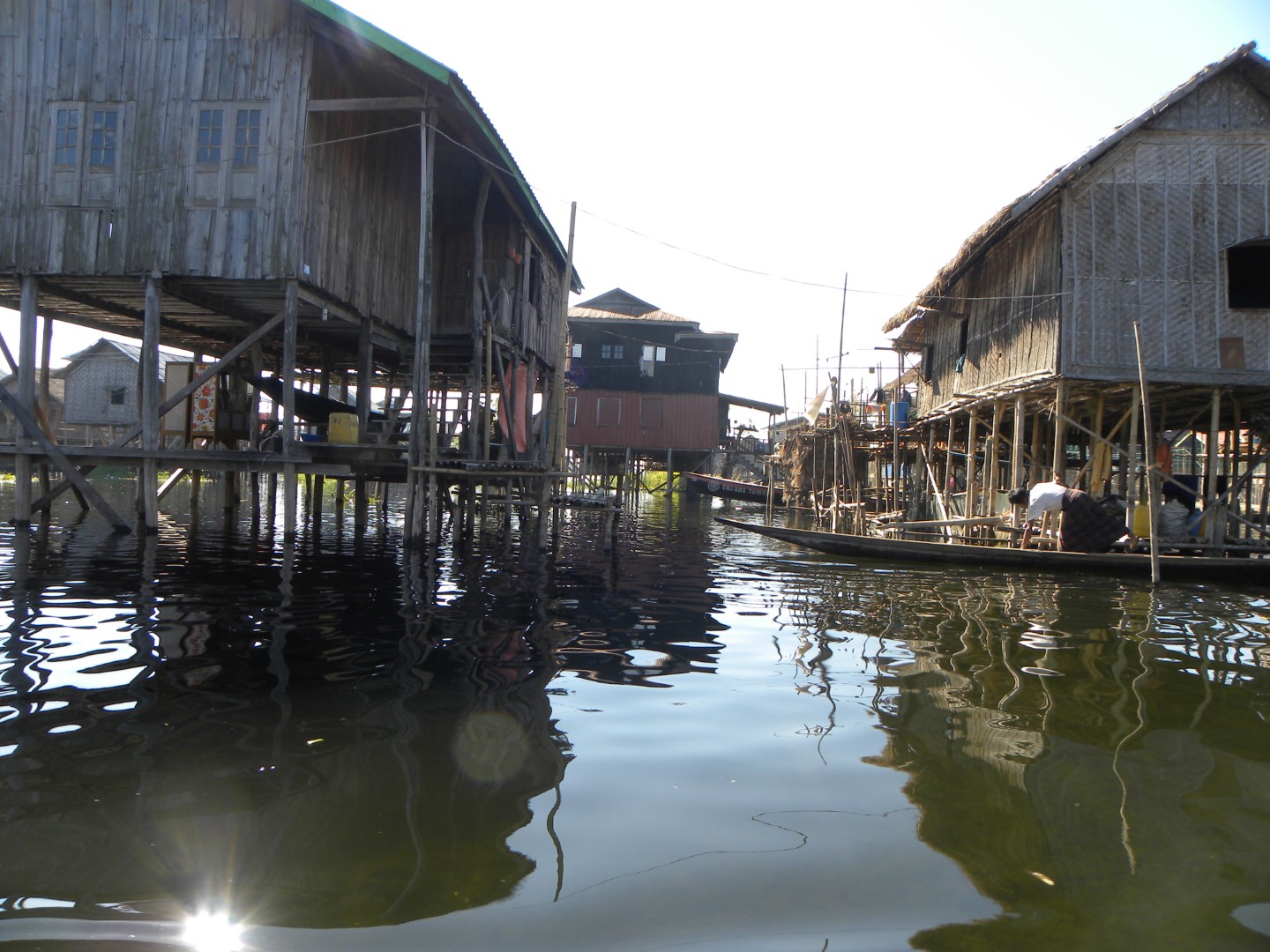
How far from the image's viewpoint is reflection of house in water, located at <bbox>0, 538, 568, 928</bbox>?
308 cm

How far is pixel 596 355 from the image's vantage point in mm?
35812

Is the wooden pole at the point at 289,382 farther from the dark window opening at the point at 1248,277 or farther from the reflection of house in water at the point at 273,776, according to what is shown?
the dark window opening at the point at 1248,277

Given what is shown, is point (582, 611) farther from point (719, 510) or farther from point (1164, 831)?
point (719, 510)

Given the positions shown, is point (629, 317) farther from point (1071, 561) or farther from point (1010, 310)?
point (1071, 561)

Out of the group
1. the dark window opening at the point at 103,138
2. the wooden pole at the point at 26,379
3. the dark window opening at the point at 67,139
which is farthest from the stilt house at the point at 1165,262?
the wooden pole at the point at 26,379

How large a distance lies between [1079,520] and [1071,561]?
0.62 m

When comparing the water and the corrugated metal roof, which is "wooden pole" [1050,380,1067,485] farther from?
the corrugated metal roof

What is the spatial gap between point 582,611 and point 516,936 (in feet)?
19.5

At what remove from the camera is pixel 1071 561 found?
1262 centimetres

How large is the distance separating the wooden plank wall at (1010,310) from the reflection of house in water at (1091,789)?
323 inches

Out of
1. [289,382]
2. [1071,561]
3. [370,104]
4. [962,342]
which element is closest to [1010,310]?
[962,342]

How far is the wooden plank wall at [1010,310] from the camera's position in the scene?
14055mm

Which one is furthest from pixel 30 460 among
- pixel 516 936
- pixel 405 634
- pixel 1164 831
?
pixel 1164 831

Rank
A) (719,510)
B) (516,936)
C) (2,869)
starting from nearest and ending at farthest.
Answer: (516,936), (2,869), (719,510)
